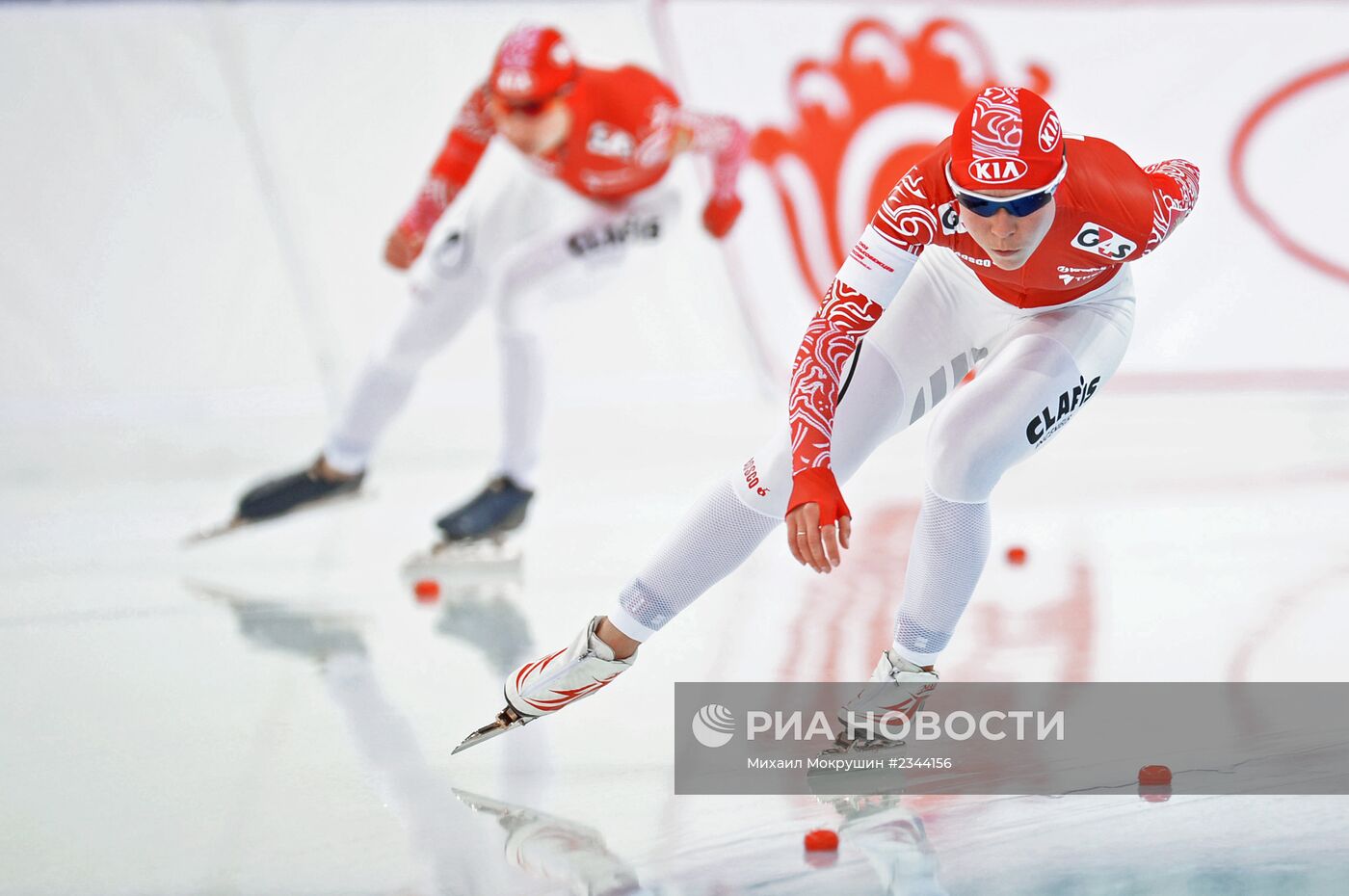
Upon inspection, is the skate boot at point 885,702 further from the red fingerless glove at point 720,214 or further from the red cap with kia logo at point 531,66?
the red cap with kia logo at point 531,66

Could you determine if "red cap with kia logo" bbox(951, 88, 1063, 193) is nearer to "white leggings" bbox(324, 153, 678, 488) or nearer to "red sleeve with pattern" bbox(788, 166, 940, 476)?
"red sleeve with pattern" bbox(788, 166, 940, 476)

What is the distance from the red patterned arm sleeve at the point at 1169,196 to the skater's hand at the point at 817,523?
2.66 ft

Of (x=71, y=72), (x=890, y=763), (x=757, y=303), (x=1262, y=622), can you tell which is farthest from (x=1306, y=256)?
(x=71, y=72)

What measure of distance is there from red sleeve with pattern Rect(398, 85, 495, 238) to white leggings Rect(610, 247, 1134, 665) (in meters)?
2.13

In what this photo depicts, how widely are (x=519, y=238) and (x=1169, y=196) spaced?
98.4 inches

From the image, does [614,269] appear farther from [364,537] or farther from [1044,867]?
[1044,867]

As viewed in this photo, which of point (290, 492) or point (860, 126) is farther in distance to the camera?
point (860, 126)

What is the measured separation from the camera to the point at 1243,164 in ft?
23.3

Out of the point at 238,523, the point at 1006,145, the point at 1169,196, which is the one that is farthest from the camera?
the point at 238,523

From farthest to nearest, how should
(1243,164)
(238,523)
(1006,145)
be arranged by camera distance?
1. (1243,164)
2. (238,523)
3. (1006,145)

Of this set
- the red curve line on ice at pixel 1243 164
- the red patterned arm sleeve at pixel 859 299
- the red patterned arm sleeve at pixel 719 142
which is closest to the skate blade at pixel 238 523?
the red patterned arm sleeve at pixel 719 142

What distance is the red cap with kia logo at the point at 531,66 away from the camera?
175 inches

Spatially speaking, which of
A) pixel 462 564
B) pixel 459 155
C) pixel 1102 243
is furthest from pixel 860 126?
pixel 1102 243

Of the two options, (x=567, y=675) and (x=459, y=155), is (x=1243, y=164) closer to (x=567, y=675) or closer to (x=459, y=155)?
(x=459, y=155)
